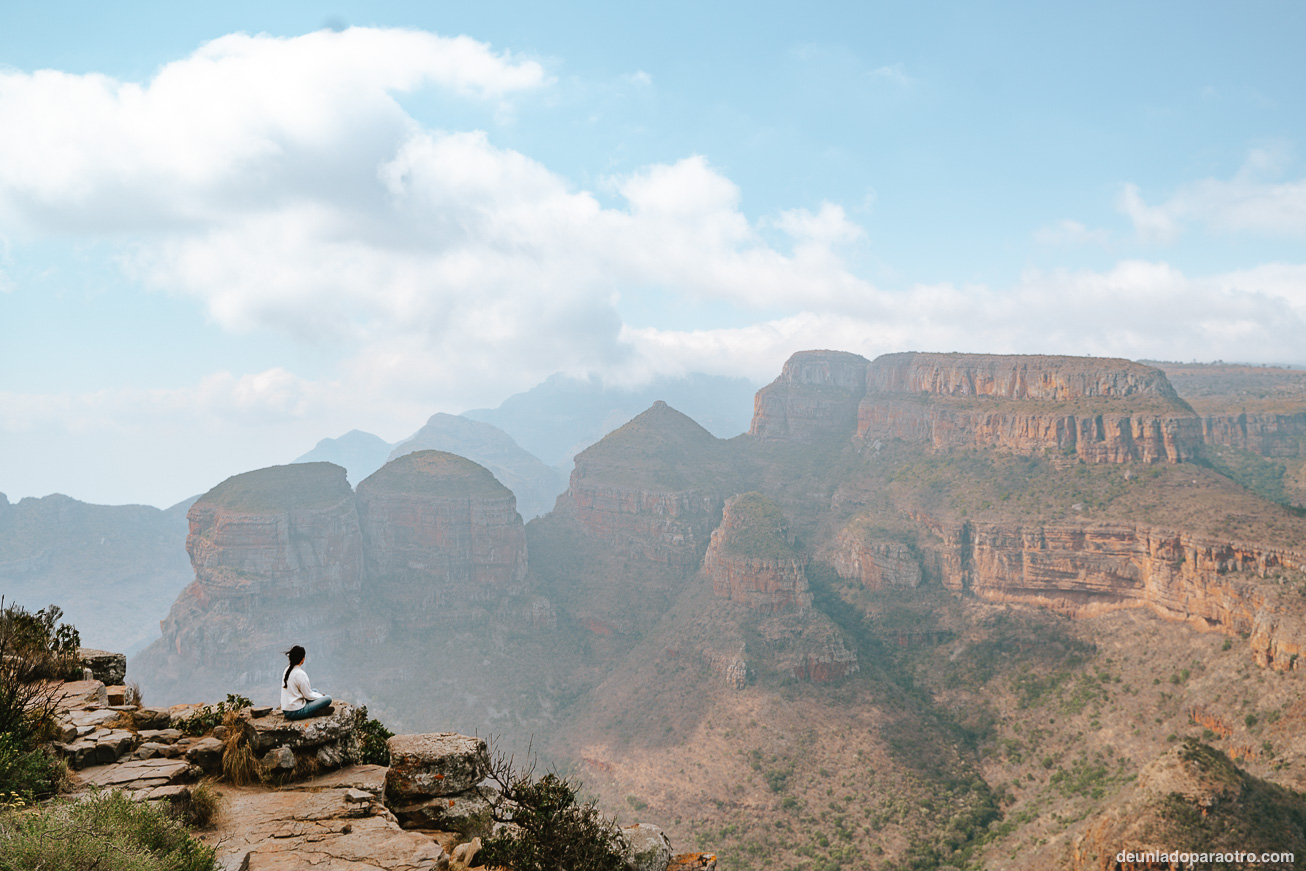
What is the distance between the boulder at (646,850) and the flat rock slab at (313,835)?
135 inches

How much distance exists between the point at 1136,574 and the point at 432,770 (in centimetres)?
7881

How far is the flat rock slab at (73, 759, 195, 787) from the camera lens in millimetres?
11172

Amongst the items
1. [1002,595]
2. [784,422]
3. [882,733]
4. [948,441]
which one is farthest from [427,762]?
[784,422]

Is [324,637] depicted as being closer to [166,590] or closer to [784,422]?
[784,422]

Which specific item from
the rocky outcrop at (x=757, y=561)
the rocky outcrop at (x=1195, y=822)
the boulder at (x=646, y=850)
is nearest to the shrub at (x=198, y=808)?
the boulder at (x=646, y=850)

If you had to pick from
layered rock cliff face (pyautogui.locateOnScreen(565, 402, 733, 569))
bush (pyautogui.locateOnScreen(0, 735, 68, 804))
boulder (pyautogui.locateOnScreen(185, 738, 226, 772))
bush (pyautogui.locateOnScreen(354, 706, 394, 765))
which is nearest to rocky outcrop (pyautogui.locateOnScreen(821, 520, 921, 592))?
layered rock cliff face (pyautogui.locateOnScreen(565, 402, 733, 569))

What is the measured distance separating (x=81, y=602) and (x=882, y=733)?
A: 213718 millimetres

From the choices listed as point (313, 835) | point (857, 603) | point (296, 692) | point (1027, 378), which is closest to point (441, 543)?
point (857, 603)

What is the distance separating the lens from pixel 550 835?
11125 mm

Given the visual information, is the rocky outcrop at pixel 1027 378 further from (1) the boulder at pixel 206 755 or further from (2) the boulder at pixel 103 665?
(2) the boulder at pixel 103 665

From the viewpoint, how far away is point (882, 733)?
6197 cm

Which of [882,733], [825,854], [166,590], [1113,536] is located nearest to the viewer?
[825,854]

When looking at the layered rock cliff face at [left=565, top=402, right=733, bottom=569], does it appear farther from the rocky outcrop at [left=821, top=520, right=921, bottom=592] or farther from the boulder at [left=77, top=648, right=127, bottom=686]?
the boulder at [left=77, top=648, right=127, bottom=686]

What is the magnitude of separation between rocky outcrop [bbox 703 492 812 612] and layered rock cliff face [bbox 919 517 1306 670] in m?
20.1
